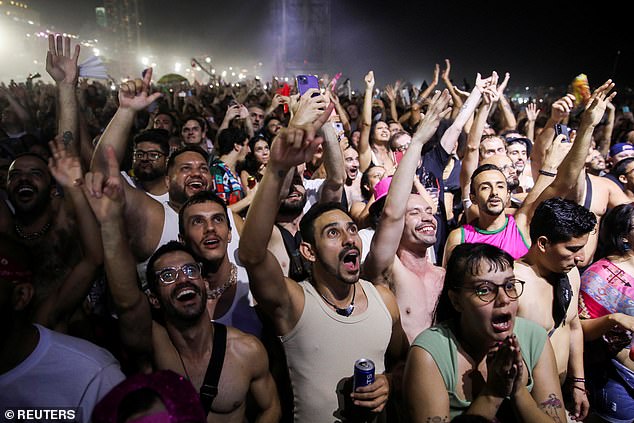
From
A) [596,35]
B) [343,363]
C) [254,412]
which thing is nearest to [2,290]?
[254,412]

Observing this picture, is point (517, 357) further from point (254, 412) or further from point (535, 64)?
point (535, 64)

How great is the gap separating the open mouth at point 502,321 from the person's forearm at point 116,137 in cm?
240

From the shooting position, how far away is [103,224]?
1.91m

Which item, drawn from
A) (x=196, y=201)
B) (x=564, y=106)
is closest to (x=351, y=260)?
(x=196, y=201)

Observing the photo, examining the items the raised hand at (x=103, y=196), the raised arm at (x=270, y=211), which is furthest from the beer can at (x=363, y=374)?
the raised hand at (x=103, y=196)

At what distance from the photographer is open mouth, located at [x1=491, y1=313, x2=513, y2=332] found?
1.90m

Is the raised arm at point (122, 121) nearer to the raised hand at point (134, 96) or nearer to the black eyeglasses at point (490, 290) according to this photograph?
the raised hand at point (134, 96)

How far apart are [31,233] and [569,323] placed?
4.03 m

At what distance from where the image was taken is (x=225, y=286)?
274 cm

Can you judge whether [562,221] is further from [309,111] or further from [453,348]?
[309,111]

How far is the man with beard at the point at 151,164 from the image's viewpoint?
11.7ft

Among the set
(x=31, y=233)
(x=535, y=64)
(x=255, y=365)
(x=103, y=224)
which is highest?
(x=535, y=64)

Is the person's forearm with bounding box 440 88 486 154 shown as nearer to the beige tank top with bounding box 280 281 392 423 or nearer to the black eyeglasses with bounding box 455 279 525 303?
the black eyeglasses with bounding box 455 279 525 303

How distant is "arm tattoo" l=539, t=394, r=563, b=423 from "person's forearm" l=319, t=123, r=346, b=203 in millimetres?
2251
